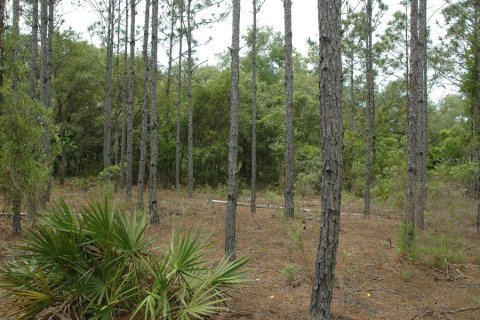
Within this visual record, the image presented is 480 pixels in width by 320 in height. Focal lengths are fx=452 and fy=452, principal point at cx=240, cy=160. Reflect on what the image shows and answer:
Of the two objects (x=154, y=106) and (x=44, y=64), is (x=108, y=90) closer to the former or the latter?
(x=44, y=64)

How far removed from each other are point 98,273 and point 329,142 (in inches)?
127

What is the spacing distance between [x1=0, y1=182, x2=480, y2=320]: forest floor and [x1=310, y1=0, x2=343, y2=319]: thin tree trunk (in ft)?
2.90

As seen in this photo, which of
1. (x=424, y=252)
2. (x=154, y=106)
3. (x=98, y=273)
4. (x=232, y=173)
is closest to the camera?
(x=98, y=273)

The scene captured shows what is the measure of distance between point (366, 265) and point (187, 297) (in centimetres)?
520

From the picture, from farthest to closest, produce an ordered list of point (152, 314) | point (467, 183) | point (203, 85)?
point (203, 85) → point (467, 183) → point (152, 314)

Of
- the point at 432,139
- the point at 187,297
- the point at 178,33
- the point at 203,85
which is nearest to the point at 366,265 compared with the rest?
the point at 187,297

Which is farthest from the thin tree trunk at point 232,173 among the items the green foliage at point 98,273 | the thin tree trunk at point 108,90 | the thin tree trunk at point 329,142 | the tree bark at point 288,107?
the thin tree trunk at point 108,90

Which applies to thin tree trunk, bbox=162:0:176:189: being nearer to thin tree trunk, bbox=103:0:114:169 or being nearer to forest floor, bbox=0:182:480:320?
thin tree trunk, bbox=103:0:114:169

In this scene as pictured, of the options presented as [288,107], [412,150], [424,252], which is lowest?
[424,252]

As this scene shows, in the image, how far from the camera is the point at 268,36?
4188cm

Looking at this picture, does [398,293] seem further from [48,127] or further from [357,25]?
[357,25]

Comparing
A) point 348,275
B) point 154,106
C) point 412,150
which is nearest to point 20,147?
point 154,106

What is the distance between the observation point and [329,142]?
5.53 metres

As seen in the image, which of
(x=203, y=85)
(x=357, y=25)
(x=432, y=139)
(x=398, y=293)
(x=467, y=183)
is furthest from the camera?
(x=432, y=139)
